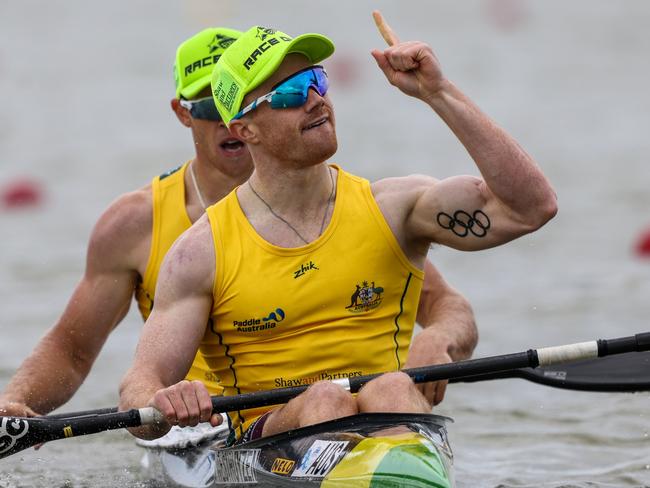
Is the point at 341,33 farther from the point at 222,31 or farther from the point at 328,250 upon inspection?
the point at 328,250

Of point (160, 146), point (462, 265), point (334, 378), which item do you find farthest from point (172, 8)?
point (334, 378)

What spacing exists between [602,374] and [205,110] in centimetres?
241

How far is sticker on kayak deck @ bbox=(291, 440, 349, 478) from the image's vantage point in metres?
4.45

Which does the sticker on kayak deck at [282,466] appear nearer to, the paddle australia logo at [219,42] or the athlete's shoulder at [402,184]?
the athlete's shoulder at [402,184]

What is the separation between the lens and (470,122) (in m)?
4.72

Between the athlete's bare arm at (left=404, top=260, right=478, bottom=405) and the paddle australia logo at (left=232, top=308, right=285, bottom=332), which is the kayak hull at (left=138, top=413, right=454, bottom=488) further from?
the athlete's bare arm at (left=404, top=260, right=478, bottom=405)

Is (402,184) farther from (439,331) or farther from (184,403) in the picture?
(184,403)

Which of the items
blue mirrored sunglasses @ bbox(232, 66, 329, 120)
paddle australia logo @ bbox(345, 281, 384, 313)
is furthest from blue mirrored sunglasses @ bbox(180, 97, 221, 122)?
paddle australia logo @ bbox(345, 281, 384, 313)

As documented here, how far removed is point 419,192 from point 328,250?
43cm

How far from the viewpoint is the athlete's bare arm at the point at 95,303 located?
6.25 meters

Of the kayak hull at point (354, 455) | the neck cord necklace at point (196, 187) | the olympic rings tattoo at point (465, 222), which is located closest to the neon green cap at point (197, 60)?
the neck cord necklace at point (196, 187)

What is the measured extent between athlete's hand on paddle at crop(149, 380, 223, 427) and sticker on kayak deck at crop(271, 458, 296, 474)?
32cm

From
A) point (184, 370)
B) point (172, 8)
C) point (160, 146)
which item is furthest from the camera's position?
point (172, 8)

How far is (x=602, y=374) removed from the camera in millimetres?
6621
